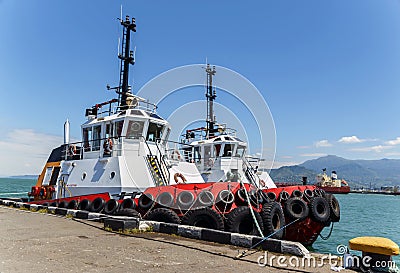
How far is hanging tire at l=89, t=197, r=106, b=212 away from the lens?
12.7 meters

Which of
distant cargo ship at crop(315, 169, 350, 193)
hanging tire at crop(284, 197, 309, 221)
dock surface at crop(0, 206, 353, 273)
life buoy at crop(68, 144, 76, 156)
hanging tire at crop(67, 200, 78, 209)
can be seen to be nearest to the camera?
dock surface at crop(0, 206, 353, 273)

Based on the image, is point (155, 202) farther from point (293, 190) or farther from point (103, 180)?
point (293, 190)

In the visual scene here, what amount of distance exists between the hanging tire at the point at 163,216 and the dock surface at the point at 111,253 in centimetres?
124

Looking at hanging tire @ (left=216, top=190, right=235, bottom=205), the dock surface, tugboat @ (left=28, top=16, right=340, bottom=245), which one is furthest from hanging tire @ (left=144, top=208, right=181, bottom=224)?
hanging tire @ (left=216, top=190, right=235, bottom=205)

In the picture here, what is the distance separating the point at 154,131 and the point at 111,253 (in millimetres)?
9956

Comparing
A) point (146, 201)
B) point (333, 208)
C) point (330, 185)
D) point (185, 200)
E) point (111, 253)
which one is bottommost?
point (111, 253)

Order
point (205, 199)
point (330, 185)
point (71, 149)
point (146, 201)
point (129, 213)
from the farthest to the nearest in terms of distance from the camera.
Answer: point (330, 185) < point (71, 149) < point (146, 201) < point (129, 213) < point (205, 199)

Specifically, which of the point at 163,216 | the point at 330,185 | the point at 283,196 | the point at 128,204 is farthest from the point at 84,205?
the point at 330,185

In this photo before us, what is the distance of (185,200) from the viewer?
10516 millimetres

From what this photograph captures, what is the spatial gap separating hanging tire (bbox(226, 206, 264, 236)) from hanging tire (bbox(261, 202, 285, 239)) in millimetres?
342

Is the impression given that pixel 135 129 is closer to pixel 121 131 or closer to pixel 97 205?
pixel 121 131

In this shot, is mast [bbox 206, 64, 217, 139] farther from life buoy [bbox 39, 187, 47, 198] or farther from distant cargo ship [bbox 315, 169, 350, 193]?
distant cargo ship [bbox 315, 169, 350, 193]

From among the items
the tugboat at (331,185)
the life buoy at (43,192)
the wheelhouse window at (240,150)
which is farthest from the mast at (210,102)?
the tugboat at (331,185)

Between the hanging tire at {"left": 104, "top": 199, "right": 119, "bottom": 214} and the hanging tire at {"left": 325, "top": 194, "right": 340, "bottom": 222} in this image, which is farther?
the hanging tire at {"left": 325, "top": 194, "right": 340, "bottom": 222}
